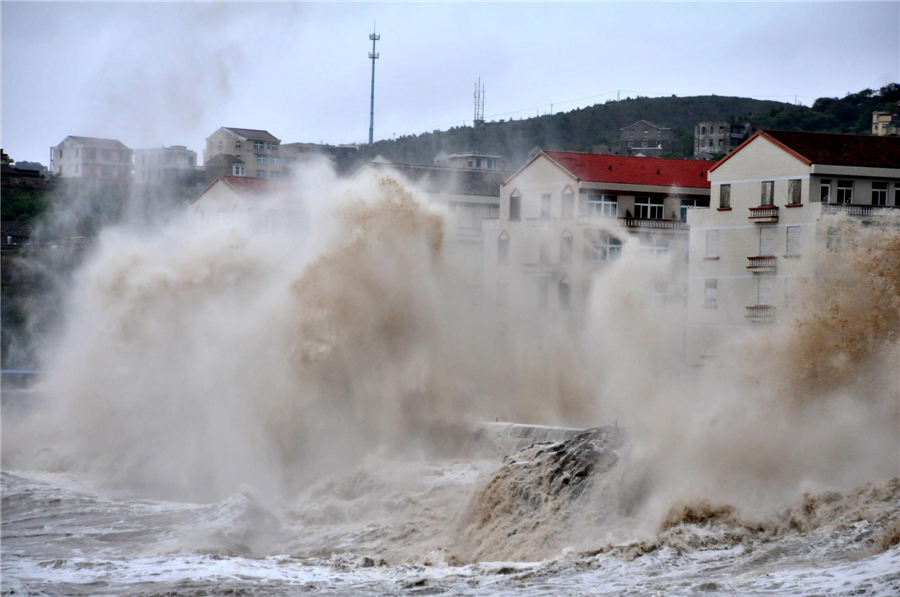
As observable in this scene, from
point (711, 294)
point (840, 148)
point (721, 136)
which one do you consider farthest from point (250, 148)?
point (721, 136)

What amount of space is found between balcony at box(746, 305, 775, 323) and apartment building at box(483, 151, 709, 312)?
3327 mm

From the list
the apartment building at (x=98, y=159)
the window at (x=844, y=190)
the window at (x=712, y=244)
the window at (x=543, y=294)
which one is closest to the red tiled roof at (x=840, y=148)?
the window at (x=844, y=190)

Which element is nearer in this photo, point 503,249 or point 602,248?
point 602,248

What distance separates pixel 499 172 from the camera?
169 feet

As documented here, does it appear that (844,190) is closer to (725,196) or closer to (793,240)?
(793,240)

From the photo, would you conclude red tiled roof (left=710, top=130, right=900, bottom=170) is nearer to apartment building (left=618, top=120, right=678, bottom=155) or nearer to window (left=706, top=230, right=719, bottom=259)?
window (left=706, top=230, right=719, bottom=259)

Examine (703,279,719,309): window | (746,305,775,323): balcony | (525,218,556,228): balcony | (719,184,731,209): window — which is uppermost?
(719,184,731,209): window

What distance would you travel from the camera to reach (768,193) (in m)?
35.6

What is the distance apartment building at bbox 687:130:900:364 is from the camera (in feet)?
112

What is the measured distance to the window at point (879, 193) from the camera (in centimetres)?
3450

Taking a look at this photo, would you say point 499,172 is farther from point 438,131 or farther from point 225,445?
point 438,131

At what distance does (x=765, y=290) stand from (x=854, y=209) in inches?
155

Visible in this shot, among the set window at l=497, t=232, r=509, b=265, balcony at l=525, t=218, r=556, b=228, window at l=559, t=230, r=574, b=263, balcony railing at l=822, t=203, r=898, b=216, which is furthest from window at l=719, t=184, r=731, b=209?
window at l=497, t=232, r=509, b=265

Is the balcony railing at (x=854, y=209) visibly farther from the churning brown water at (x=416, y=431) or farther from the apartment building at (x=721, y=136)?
the apartment building at (x=721, y=136)
